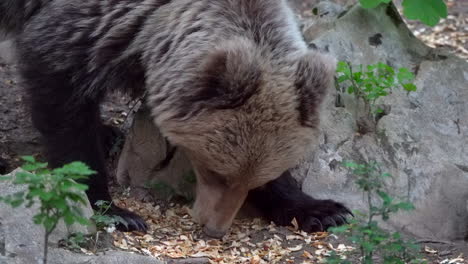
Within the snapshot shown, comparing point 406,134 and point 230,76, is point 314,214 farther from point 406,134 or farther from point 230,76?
point 230,76

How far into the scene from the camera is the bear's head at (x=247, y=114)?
15.0 ft

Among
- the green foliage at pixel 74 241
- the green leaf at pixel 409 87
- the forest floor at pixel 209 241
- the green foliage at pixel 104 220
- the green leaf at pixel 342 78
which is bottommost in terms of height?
the forest floor at pixel 209 241

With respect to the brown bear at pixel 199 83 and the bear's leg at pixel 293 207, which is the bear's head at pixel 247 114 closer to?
the brown bear at pixel 199 83

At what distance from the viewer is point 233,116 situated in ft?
15.1

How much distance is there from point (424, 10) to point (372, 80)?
630 mm

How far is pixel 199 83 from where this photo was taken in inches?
184

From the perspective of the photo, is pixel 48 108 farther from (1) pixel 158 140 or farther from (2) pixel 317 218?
(2) pixel 317 218

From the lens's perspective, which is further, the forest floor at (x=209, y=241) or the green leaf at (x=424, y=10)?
the green leaf at (x=424, y=10)

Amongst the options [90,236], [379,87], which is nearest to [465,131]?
[379,87]

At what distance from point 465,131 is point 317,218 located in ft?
4.76

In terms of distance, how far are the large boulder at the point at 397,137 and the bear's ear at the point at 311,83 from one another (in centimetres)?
63

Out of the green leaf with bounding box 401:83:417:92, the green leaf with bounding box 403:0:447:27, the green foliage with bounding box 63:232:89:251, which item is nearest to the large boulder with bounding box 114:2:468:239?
the green leaf with bounding box 401:83:417:92

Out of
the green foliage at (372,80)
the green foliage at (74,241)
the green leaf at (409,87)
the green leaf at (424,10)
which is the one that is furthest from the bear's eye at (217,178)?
the green leaf at (409,87)

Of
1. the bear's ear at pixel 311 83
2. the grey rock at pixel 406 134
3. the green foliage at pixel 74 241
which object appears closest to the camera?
the green foliage at pixel 74 241
